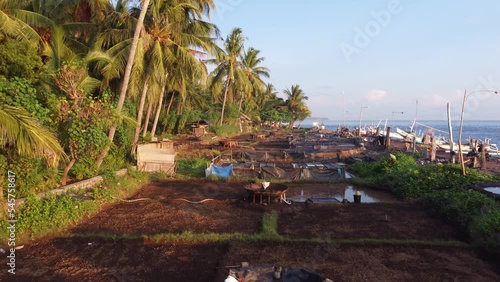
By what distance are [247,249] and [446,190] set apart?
28.1ft

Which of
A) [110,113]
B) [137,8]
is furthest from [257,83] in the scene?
[110,113]

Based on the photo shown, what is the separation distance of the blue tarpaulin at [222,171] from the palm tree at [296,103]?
5438cm

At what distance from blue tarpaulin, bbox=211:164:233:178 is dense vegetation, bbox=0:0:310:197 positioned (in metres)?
4.26

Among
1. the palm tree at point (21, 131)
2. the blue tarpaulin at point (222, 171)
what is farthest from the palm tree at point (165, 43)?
the palm tree at point (21, 131)

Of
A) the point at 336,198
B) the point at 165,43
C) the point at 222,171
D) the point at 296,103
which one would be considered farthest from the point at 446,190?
the point at 296,103

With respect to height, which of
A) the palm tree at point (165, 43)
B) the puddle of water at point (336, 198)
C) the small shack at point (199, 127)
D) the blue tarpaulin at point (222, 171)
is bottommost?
the puddle of water at point (336, 198)

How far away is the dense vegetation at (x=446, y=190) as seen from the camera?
7.87 m

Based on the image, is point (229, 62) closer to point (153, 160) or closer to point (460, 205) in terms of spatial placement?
point (153, 160)

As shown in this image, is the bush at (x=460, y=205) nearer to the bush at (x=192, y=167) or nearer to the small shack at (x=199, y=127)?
the bush at (x=192, y=167)

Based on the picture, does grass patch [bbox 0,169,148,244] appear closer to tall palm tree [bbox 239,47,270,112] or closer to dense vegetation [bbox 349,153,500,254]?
dense vegetation [bbox 349,153,500,254]

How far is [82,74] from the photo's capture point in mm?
11125

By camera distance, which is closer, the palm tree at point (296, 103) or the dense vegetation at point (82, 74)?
the dense vegetation at point (82, 74)

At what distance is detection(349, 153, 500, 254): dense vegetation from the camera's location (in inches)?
310

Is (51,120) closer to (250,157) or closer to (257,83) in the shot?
(250,157)
